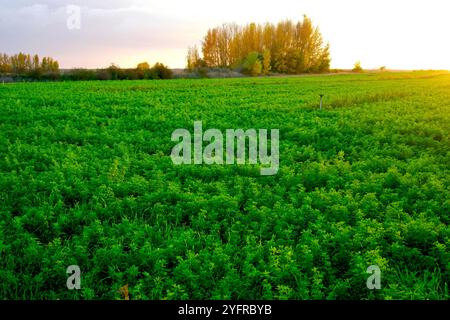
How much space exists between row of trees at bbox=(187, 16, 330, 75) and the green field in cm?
5961

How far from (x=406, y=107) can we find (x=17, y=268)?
16112 mm

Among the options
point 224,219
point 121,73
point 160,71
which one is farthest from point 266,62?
point 224,219

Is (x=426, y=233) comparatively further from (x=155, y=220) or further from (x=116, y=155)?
(x=116, y=155)

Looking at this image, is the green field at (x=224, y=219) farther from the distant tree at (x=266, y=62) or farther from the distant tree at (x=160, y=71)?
the distant tree at (x=266, y=62)

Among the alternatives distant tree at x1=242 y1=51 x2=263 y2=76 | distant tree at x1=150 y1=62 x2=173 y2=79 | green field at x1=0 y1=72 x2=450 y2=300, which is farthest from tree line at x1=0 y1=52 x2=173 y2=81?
green field at x1=0 y1=72 x2=450 y2=300

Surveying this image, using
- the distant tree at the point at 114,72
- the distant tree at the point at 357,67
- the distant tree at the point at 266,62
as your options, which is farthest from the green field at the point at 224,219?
the distant tree at the point at 357,67

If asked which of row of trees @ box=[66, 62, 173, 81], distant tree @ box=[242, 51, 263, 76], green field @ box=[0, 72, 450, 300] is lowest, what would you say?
green field @ box=[0, 72, 450, 300]

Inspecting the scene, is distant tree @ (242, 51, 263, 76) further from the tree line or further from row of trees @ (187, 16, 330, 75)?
the tree line

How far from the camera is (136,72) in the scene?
50406 millimetres

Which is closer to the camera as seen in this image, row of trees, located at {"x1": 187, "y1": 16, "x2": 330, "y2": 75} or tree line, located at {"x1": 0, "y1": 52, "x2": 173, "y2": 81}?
tree line, located at {"x1": 0, "y1": 52, "x2": 173, "y2": 81}

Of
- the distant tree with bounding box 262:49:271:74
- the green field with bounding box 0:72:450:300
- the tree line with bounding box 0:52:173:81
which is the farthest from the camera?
the distant tree with bounding box 262:49:271:74

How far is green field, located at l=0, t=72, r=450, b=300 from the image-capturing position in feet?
15.5

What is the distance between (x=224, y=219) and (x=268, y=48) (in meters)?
73.9
